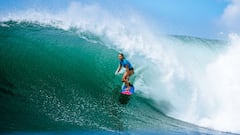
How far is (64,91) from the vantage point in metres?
9.06

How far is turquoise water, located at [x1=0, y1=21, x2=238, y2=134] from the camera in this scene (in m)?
7.29

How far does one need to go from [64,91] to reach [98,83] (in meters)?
2.03

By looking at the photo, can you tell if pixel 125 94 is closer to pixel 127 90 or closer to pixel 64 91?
pixel 127 90

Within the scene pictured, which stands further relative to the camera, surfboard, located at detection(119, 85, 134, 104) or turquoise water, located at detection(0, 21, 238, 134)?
surfboard, located at detection(119, 85, 134, 104)

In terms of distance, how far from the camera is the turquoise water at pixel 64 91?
7285 mm

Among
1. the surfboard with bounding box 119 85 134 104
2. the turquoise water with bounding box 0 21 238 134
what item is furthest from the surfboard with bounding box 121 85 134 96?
the turquoise water with bounding box 0 21 238 134

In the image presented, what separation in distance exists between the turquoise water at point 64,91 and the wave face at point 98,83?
0.02 meters

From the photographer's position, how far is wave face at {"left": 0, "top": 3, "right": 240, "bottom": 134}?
7.80 metres

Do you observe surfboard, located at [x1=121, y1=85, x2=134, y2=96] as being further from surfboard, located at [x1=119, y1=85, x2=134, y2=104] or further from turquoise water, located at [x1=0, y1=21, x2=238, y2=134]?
turquoise water, located at [x1=0, y1=21, x2=238, y2=134]

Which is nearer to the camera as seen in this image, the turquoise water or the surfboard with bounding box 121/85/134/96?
the turquoise water

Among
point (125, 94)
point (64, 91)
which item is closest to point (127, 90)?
point (125, 94)

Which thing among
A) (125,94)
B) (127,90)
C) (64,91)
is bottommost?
(64,91)

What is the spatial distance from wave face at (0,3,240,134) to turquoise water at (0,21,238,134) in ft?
0.08

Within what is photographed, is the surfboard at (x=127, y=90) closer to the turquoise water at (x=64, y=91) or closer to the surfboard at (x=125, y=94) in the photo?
the surfboard at (x=125, y=94)
